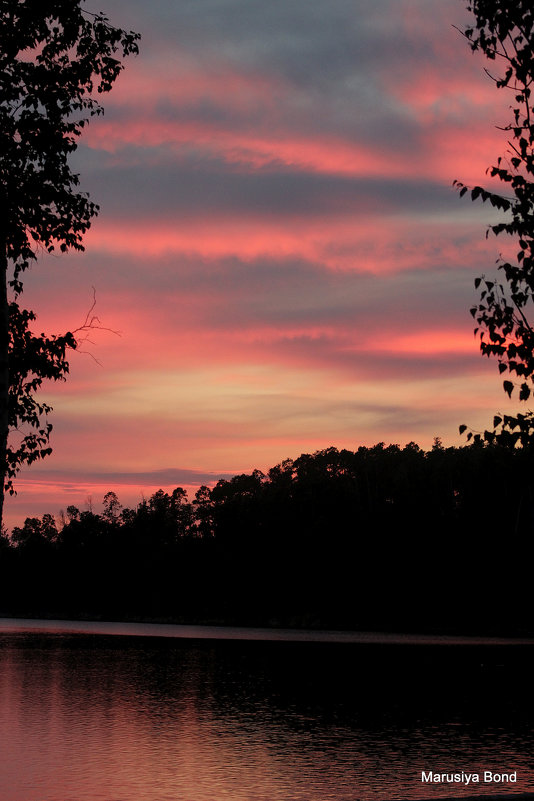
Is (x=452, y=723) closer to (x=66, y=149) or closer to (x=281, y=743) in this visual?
(x=281, y=743)

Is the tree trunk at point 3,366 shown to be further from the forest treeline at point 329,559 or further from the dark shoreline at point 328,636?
the forest treeline at point 329,559

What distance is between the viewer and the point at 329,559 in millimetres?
132875

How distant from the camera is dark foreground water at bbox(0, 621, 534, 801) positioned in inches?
728

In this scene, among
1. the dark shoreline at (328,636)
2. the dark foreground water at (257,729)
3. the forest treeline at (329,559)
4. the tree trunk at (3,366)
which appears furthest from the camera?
the forest treeline at (329,559)

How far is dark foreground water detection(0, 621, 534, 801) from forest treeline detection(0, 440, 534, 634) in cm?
5346

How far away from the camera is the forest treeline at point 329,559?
11800cm

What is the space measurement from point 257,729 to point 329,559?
107m

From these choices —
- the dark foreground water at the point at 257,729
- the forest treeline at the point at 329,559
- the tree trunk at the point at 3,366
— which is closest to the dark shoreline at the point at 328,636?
the forest treeline at the point at 329,559

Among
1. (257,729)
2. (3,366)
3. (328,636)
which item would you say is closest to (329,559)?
(328,636)

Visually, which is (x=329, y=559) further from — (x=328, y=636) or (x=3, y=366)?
(x=3, y=366)

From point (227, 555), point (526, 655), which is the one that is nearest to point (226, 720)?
point (526, 655)

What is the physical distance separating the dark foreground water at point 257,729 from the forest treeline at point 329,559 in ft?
175

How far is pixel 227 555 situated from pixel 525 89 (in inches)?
5362

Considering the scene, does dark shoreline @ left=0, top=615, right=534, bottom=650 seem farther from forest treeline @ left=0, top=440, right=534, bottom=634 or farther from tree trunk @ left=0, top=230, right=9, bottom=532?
tree trunk @ left=0, top=230, right=9, bottom=532
